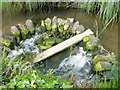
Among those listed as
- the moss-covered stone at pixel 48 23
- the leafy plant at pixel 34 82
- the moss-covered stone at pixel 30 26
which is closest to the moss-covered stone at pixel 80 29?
the moss-covered stone at pixel 48 23

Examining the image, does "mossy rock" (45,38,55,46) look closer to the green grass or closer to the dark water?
the dark water

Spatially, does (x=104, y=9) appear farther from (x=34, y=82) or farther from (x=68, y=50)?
(x=34, y=82)

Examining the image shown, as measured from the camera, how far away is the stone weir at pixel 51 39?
368cm

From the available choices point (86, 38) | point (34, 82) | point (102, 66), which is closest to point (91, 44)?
point (86, 38)

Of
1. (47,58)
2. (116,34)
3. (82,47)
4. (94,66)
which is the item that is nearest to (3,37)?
(47,58)

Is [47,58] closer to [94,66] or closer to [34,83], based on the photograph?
[94,66]

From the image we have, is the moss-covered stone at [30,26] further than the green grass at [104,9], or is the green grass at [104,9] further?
the moss-covered stone at [30,26]

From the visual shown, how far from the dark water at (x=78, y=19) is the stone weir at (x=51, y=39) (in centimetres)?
14

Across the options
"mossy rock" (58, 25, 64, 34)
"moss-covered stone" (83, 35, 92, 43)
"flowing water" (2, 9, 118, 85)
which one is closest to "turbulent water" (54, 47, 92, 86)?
"flowing water" (2, 9, 118, 85)

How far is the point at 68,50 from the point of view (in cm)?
384

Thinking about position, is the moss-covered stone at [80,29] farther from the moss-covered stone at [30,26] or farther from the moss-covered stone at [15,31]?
the moss-covered stone at [15,31]

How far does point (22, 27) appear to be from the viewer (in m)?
4.11

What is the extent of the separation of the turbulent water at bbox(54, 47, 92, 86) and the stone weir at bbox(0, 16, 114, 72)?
0.08 m

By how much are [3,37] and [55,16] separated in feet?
2.99
